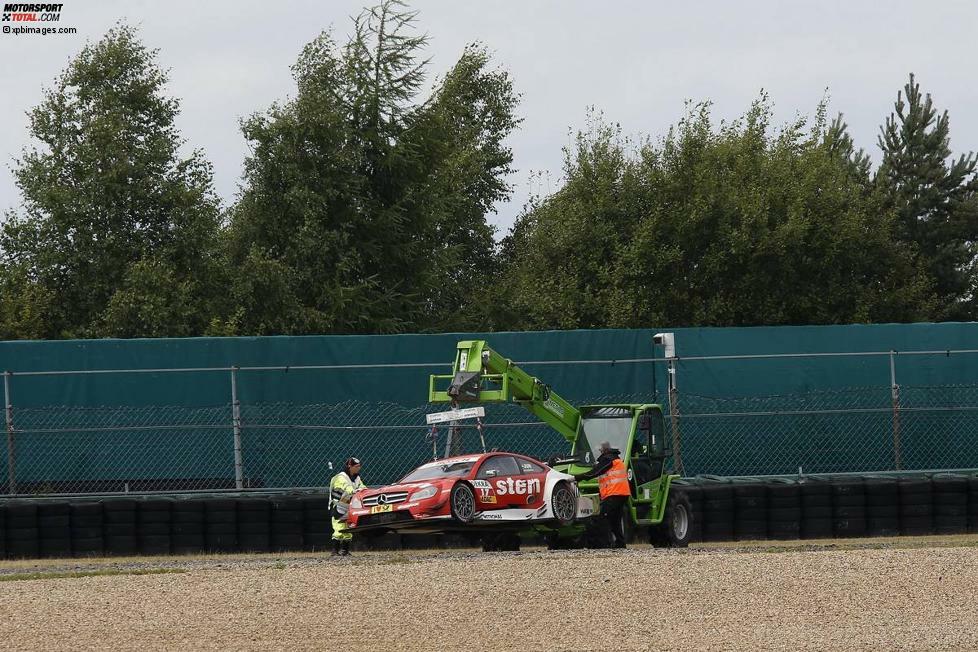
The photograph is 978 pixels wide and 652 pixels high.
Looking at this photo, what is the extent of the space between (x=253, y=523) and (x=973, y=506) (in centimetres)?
1002

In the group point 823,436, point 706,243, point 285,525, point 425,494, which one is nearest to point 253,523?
point 285,525

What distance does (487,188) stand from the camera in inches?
2053

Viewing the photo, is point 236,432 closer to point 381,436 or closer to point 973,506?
point 381,436

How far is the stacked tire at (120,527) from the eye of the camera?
727 inches

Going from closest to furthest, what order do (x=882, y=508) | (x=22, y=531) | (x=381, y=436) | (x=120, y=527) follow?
1. (x=22, y=531)
2. (x=120, y=527)
3. (x=882, y=508)
4. (x=381, y=436)

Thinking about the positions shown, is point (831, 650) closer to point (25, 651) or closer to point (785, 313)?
point (25, 651)

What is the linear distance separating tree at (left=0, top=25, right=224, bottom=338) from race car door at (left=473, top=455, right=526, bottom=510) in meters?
13.8

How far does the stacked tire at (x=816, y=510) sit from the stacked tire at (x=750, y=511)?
57cm

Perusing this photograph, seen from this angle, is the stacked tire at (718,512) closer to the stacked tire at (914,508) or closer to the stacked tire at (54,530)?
the stacked tire at (914,508)

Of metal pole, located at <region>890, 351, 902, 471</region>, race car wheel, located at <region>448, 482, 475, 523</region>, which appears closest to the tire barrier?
metal pole, located at <region>890, 351, 902, 471</region>

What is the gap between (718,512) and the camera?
19.5m

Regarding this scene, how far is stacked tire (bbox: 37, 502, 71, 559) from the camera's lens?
18.4 metres

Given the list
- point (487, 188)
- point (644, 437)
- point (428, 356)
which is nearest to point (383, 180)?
point (428, 356)

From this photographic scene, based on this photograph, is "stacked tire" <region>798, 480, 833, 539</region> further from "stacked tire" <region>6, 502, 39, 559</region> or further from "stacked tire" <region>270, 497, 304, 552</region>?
"stacked tire" <region>6, 502, 39, 559</region>
